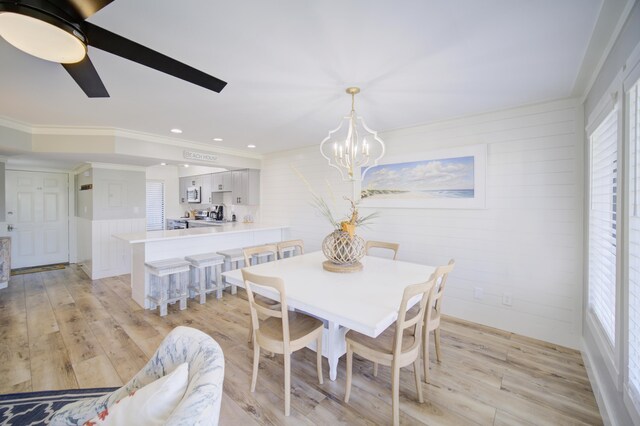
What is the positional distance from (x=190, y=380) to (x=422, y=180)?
3.31 m

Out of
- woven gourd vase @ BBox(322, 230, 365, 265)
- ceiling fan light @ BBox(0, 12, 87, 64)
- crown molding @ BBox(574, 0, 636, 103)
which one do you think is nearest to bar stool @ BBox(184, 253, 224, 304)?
woven gourd vase @ BBox(322, 230, 365, 265)

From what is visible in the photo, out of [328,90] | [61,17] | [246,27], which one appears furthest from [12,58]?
[328,90]

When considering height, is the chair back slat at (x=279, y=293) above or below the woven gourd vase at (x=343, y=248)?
below

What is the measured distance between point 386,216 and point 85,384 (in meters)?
3.54

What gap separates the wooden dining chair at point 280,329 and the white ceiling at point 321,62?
1545 millimetres

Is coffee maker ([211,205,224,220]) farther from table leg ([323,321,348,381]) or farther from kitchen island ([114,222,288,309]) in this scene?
table leg ([323,321,348,381])

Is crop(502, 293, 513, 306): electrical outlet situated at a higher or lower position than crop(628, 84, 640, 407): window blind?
lower

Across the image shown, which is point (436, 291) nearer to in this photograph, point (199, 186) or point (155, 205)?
point (199, 186)

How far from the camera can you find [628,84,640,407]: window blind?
1.32m

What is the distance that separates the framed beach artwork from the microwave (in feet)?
15.8

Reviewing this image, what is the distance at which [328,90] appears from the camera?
8.32 ft

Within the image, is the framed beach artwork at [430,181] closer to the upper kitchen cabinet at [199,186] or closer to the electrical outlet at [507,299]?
the electrical outlet at [507,299]

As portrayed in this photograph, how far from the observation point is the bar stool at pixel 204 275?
12.4ft

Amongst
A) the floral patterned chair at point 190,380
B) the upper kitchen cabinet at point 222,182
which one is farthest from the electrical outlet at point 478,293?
the upper kitchen cabinet at point 222,182
